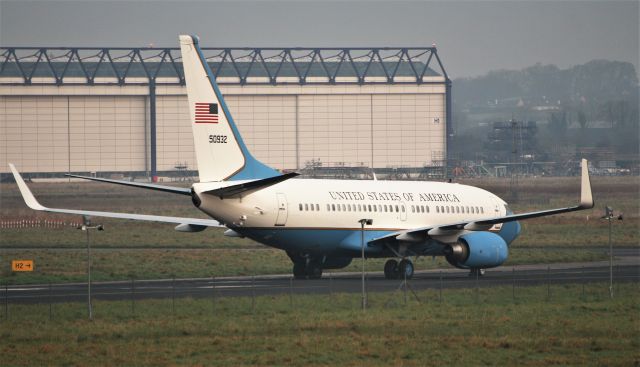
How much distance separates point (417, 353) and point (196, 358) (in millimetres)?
5726

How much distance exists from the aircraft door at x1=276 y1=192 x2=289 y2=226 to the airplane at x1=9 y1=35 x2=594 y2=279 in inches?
1.9

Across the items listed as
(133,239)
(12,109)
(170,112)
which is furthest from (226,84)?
(133,239)

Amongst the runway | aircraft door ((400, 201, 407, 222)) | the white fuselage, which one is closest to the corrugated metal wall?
the white fuselage

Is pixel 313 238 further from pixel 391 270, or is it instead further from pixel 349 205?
pixel 391 270

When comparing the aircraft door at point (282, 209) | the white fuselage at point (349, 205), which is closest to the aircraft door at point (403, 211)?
the white fuselage at point (349, 205)

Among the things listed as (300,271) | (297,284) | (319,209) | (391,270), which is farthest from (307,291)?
(391,270)

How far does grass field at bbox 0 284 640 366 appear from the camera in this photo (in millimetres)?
31422

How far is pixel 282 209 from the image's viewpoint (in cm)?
4862

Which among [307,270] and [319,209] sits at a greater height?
[319,209]

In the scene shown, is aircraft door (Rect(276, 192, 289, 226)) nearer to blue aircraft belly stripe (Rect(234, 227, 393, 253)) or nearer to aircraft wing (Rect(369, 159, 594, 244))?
blue aircraft belly stripe (Rect(234, 227, 393, 253))

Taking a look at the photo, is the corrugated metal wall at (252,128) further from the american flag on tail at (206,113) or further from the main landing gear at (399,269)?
the american flag on tail at (206,113)

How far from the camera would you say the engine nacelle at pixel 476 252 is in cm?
5269

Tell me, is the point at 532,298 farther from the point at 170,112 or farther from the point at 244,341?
the point at 170,112

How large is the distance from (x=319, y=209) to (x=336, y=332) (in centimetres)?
1505
